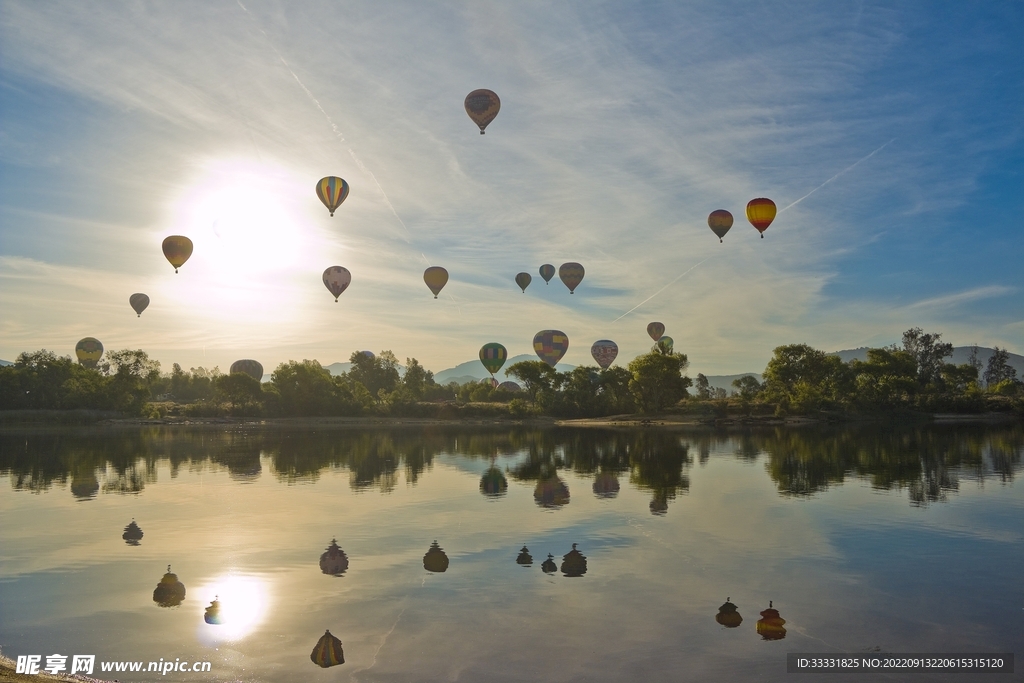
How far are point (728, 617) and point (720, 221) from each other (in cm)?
6033

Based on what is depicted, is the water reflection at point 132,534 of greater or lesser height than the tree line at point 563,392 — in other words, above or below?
below

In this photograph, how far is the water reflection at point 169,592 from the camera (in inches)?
601

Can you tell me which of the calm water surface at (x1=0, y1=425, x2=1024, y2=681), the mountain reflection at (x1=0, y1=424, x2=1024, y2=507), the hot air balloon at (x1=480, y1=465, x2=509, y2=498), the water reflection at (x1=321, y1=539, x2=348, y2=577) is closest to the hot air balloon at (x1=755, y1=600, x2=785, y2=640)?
the calm water surface at (x1=0, y1=425, x2=1024, y2=681)

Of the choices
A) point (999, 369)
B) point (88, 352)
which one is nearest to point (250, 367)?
point (88, 352)

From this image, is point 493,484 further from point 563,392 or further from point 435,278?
point 563,392

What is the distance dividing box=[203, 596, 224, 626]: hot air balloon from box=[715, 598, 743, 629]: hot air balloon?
982 cm

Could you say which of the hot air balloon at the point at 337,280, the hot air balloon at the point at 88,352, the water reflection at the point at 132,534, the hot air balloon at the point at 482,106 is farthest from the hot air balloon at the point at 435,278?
the hot air balloon at the point at 88,352

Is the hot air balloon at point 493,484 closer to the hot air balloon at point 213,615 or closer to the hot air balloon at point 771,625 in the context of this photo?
the hot air balloon at point 213,615

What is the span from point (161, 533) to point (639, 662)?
1724 centimetres

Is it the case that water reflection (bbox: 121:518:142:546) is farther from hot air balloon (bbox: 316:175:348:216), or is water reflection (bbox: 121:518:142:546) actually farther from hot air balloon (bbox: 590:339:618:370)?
hot air balloon (bbox: 590:339:618:370)

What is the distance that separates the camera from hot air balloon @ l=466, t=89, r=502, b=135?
2335 inches

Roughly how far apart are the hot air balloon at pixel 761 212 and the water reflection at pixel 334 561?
51.9m

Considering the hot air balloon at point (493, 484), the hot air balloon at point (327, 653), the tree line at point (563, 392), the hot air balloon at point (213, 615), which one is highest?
the tree line at point (563, 392)

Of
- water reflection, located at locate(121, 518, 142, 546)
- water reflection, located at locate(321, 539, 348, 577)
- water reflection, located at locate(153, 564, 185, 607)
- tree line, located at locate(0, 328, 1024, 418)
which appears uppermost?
tree line, located at locate(0, 328, 1024, 418)
